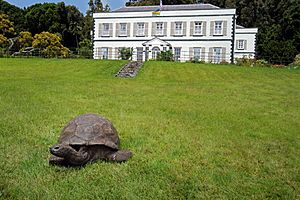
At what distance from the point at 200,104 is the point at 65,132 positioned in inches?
222

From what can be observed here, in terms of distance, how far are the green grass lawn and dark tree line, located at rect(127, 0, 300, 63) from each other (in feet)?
105

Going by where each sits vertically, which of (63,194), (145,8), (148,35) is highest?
Result: (145,8)

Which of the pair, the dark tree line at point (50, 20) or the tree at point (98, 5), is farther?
the tree at point (98, 5)

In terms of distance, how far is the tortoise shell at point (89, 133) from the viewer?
4207mm

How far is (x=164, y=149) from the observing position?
198 inches

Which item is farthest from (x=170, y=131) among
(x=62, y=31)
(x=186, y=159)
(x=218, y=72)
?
(x=62, y=31)

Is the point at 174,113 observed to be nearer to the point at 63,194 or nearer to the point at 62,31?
the point at 63,194

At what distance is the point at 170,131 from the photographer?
6137 millimetres

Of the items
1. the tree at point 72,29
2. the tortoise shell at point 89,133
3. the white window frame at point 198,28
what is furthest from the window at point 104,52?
the tortoise shell at point 89,133

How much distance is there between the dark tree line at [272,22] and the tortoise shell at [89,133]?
3755 cm

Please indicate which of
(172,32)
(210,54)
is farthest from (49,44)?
(210,54)

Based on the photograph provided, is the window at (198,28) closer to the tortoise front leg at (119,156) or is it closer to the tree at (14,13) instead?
the tree at (14,13)

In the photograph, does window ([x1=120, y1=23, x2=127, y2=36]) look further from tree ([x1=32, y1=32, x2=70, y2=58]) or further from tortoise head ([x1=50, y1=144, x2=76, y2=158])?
tortoise head ([x1=50, y1=144, x2=76, y2=158])

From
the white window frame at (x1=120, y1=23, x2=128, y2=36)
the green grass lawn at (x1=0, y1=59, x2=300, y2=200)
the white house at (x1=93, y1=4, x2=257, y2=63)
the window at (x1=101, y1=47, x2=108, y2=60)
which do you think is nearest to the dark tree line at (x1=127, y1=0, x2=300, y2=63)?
the white house at (x1=93, y1=4, x2=257, y2=63)
